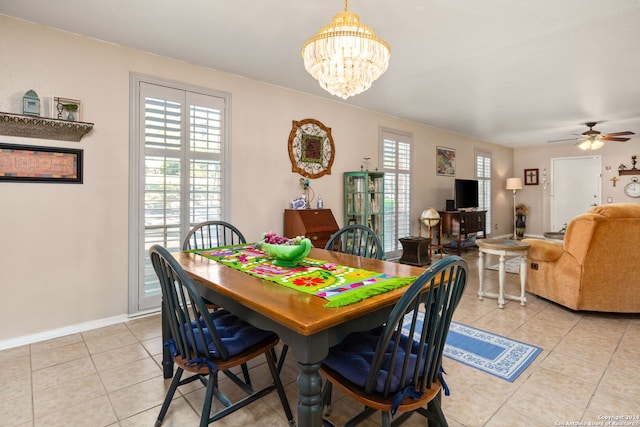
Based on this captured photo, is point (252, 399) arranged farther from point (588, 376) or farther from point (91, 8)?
point (91, 8)

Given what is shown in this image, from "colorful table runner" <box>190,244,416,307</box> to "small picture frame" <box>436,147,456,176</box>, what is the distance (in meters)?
5.27

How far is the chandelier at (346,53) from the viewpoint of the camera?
183 centimetres

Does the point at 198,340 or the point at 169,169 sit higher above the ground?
the point at 169,169

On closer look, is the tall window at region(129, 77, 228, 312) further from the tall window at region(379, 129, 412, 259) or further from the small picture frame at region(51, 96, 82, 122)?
the tall window at region(379, 129, 412, 259)

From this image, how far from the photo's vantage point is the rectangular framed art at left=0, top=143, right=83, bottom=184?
255 centimetres

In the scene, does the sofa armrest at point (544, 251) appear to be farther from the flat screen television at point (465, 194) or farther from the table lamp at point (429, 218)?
the flat screen television at point (465, 194)

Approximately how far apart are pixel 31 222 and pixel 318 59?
2639mm

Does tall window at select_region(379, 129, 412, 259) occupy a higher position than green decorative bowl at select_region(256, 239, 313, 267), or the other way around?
tall window at select_region(379, 129, 412, 259)

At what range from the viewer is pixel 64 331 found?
282 cm

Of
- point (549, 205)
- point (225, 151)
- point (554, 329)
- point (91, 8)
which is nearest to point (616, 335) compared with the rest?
point (554, 329)

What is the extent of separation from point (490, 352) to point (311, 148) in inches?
123

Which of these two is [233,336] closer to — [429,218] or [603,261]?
[603,261]

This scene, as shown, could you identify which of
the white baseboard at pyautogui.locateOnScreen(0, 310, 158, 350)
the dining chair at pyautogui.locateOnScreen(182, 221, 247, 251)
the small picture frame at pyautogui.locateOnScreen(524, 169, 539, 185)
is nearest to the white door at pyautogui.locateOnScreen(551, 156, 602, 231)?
the small picture frame at pyautogui.locateOnScreen(524, 169, 539, 185)

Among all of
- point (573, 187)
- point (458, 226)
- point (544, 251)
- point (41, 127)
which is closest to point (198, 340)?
point (41, 127)
